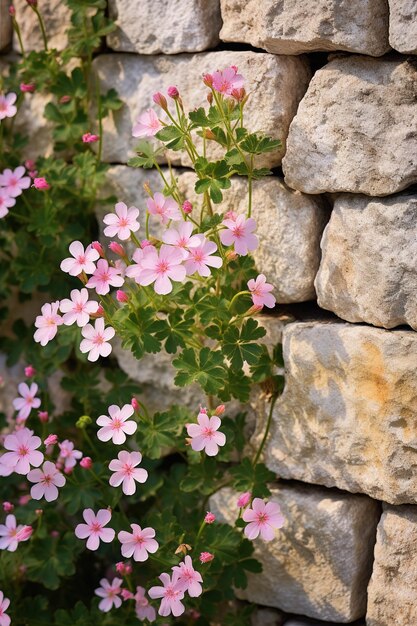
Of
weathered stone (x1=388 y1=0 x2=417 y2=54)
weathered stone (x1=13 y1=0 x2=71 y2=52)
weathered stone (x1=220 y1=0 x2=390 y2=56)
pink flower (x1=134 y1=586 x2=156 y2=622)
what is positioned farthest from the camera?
weathered stone (x1=13 y1=0 x2=71 y2=52)

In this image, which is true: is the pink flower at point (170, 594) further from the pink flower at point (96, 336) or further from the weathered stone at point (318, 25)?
the weathered stone at point (318, 25)

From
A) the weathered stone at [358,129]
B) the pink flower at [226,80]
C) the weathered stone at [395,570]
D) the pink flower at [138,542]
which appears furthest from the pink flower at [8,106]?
the weathered stone at [395,570]

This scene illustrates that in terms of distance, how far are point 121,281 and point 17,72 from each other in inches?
39.3

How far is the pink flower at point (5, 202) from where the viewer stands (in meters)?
2.73

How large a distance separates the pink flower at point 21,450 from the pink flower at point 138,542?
1.04 ft

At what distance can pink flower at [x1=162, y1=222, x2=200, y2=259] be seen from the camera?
229 cm

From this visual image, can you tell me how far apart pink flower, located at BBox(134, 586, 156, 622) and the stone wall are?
373 mm

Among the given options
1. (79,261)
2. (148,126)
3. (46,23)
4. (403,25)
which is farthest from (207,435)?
(46,23)

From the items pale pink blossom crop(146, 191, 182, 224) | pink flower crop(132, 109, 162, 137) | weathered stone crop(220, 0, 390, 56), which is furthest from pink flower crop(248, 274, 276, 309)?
weathered stone crop(220, 0, 390, 56)

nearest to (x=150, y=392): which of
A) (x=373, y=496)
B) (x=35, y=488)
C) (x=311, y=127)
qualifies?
(x=35, y=488)

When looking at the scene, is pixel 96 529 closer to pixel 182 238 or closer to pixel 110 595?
pixel 110 595

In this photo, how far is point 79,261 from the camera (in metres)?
2.38

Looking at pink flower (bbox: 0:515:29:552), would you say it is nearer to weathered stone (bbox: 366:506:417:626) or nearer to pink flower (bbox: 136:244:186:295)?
pink flower (bbox: 136:244:186:295)

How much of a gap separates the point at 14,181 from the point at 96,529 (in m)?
1.10
